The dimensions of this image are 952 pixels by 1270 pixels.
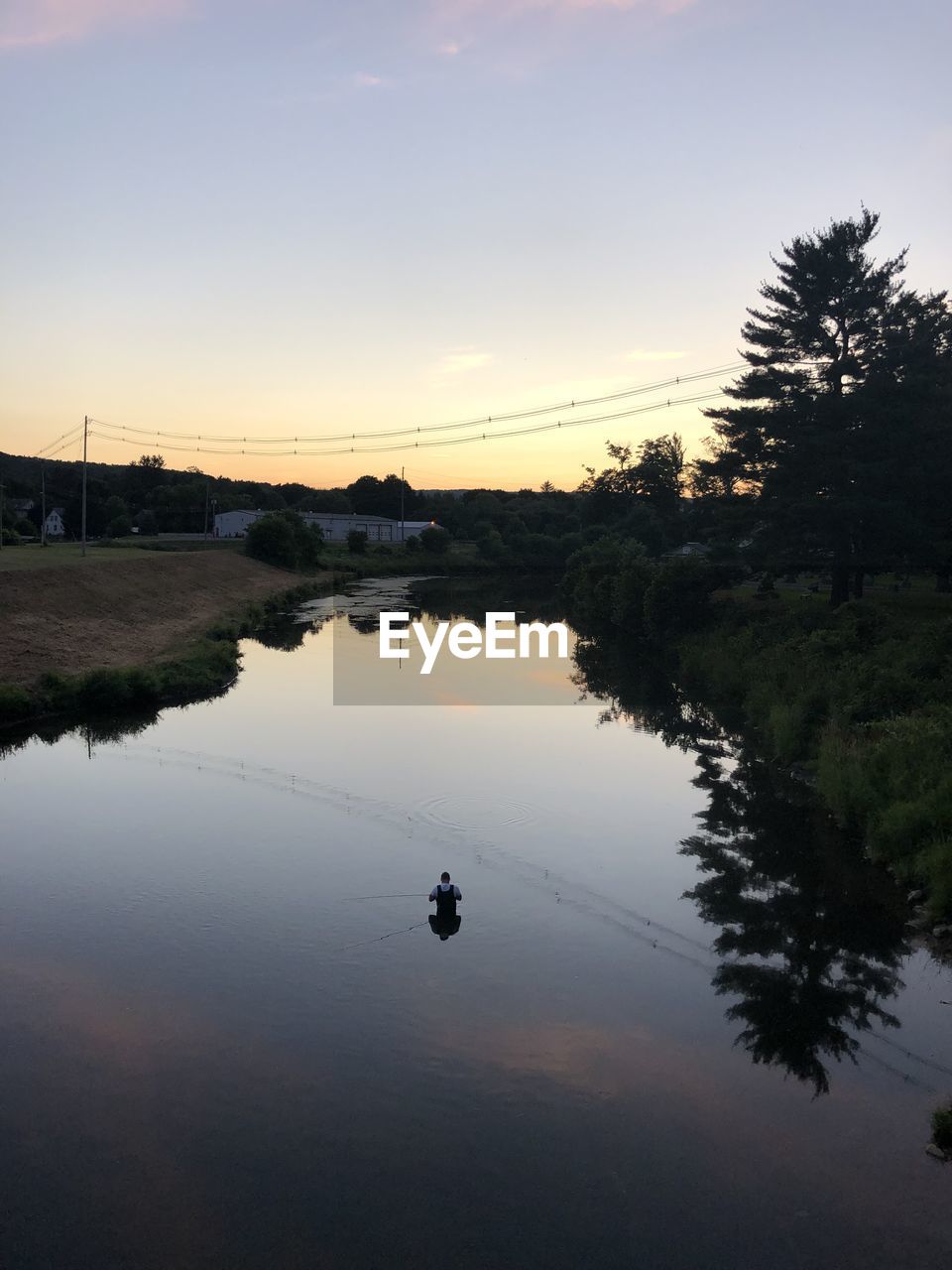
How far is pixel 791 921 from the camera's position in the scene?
1977cm

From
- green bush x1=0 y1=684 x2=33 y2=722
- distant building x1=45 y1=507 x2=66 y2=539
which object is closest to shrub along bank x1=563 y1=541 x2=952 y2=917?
green bush x1=0 y1=684 x2=33 y2=722

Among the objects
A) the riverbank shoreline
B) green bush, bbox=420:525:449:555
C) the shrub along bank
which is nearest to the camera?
the shrub along bank

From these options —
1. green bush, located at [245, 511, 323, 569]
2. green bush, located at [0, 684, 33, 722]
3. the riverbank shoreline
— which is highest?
green bush, located at [245, 511, 323, 569]

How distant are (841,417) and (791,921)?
31.5 metres

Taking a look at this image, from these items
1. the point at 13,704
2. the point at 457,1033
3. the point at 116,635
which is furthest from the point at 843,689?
the point at 116,635

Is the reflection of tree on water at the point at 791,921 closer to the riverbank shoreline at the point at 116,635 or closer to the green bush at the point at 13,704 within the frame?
the riverbank shoreline at the point at 116,635

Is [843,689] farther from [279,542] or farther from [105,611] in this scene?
[279,542]

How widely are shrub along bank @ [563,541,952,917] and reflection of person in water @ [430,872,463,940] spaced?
29.4 ft

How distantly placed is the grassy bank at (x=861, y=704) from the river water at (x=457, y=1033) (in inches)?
51.7

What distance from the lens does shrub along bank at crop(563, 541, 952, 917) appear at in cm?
2197

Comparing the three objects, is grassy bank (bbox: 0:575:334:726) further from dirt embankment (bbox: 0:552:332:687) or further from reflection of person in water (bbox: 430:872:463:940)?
reflection of person in water (bbox: 430:872:463:940)

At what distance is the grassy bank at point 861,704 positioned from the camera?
71.1ft

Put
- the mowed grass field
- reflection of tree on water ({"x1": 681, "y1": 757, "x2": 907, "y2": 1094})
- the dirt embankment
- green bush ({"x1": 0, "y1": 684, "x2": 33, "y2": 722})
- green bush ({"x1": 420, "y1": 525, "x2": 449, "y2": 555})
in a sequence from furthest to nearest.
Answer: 1. green bush ({"x1": 420, "y1": 525, "x2": 449, "y2": 555})
2. the mowed grass field
3. the dirt embankment
4. green bush ({"x1": 0, "y1": 684, "x2": 33, "y2": 722})
5. reflection of tree on water ({"x1": 681, "y1": 757, "x2": 907, "y2": 1094})

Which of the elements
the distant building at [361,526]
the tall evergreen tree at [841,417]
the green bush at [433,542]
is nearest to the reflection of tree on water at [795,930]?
the tall evergreen tree at [841,417]
